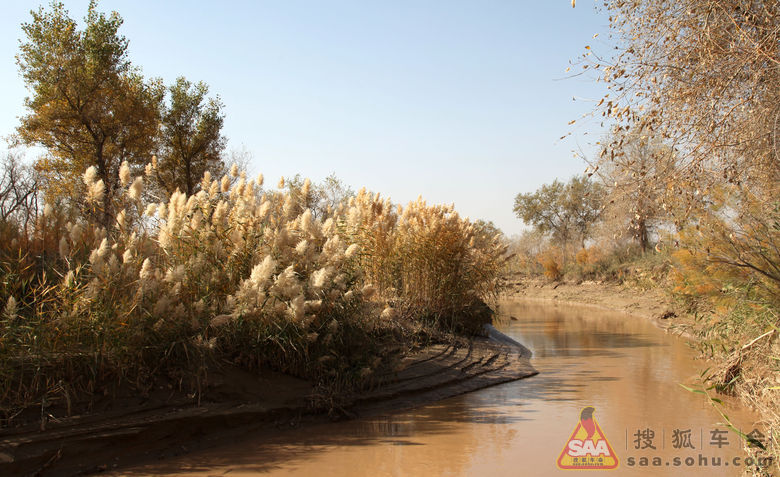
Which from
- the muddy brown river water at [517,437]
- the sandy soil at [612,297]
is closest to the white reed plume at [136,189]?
the muddy brown river water at [517,437]

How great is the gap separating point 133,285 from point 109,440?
114 cm

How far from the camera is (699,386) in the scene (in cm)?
593

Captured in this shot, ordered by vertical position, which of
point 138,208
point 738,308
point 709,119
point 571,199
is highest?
point 571,199

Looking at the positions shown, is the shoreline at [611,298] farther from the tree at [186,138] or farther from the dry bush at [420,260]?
the tree at [186,138]

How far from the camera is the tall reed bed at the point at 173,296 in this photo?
143 inches

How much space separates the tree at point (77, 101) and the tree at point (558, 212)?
2634 centimetres

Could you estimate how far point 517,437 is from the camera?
4.36 m

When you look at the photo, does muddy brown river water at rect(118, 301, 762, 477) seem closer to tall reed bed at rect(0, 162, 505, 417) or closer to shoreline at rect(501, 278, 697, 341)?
tall reed bed at rect(0, 162, 505, 417)

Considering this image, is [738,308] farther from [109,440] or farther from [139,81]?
[139,81]

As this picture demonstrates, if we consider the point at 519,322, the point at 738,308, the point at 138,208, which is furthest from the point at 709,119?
the point at 519,322

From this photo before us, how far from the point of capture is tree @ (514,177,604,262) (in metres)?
34.8
